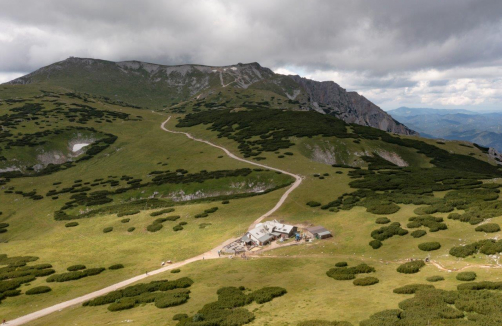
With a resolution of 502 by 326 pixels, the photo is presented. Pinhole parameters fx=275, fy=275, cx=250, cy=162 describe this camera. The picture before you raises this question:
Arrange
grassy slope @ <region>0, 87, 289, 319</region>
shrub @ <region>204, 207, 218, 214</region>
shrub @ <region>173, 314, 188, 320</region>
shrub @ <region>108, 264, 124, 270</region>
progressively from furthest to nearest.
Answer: shrub @ <region>204, 207, 218, 214</region> < shrub @ <region>108, 264, 124, 270</region> < grassy slope @ <region>0, 87, 289, 319</region> < shrub @ <region>173, 314, 188, 320</region>

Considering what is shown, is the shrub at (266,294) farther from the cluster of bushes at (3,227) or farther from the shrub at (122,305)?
the cluster of bushes at (3,227)

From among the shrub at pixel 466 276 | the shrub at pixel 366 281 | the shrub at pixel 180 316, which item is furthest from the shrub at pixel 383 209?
the shrub at pixel 180 316

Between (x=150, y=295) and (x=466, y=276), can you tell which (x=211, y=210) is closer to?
(x=150, y=295)

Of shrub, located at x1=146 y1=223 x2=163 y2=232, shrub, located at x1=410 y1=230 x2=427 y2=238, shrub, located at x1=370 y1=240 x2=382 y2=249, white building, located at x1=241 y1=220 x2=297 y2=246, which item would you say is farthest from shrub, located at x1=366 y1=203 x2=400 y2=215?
shrub, located at x1=146 y1=223 x2=163 y2=232

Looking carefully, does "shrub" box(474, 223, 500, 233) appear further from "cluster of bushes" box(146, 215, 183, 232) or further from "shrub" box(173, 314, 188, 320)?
"cluster of bushes" box(146, 215, 183, 232)

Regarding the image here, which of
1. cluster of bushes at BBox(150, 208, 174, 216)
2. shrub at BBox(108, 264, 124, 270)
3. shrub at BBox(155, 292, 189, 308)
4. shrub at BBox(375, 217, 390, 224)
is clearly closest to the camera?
shrub at BBox(155, 292, 189, 308)

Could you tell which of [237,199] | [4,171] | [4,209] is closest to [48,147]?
[4,171]

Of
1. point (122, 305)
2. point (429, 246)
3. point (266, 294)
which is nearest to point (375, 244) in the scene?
point (429, 246)

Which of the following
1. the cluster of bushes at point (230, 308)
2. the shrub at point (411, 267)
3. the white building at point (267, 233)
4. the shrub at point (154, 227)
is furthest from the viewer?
the shrub at point (154, 227)
